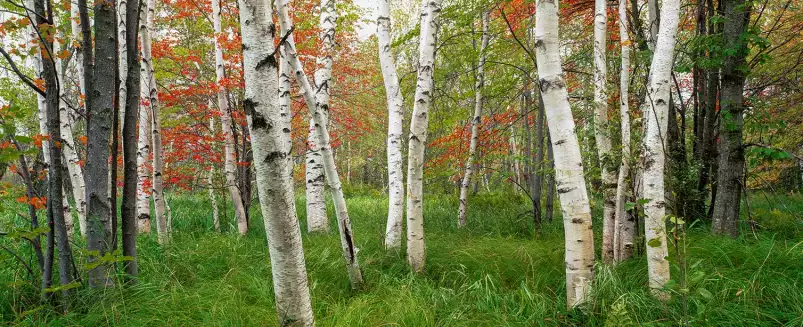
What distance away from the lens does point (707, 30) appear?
238 inches

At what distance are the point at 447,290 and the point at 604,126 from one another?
2.29 m

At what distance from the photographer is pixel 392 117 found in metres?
4.62

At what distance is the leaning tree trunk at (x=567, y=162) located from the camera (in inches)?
101

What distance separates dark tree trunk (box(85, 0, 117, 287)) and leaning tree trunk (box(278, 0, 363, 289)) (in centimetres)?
119

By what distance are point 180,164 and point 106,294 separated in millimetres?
7454

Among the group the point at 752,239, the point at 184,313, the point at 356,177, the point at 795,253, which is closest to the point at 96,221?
the point at 184,313

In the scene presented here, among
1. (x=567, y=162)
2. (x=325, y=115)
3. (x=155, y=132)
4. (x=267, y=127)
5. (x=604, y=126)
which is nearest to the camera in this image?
(x=267, y=127)

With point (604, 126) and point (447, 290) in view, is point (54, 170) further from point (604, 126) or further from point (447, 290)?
point (604, 126)

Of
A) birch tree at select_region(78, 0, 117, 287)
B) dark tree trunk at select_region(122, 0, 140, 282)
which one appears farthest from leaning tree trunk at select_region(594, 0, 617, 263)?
birch tree at select_region(78, 0, 117, 287)

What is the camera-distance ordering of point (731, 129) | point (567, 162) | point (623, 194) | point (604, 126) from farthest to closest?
1. point (731, 129)
2. point (604, 126)
3. point (623, 194)
4. point (567, 162)

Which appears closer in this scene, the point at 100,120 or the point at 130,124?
the point at 100,120

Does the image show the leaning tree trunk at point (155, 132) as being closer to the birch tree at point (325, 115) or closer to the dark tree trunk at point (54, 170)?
the birch tree at point (325, 115)

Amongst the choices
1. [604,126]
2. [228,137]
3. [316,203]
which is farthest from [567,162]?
[228,137]

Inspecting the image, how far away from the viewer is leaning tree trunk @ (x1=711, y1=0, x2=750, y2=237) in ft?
14.8
